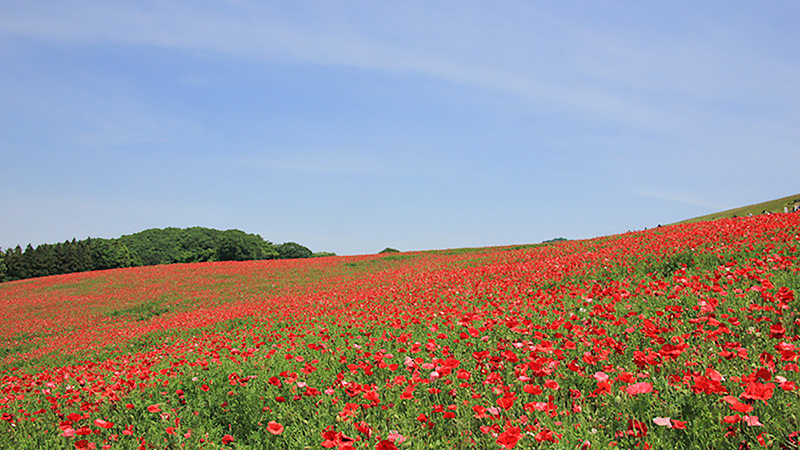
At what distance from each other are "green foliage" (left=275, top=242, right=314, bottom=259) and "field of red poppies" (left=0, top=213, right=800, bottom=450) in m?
58.7

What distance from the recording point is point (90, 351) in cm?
1348

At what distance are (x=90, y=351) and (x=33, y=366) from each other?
1594 millimetres

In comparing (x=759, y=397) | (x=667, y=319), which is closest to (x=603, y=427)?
(x=759, y=397)

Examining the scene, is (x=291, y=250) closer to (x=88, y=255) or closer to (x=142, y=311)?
(x=88, y=255)

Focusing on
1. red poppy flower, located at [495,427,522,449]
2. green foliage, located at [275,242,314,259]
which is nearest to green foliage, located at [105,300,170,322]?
red poppy flower, located at [495,427,522,449]

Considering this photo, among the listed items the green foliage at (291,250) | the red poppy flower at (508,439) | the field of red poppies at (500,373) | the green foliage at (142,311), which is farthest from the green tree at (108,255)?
the red poppy flower at (508,439)

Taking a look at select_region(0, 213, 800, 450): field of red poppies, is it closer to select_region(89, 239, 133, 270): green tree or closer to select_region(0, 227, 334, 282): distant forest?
select_region(0, 227, 334, 282): distant forest

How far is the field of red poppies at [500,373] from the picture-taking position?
3.10 m

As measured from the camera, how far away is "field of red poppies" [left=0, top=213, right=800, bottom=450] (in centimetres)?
310

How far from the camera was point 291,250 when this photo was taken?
7144 cm

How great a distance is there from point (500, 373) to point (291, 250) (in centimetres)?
6978

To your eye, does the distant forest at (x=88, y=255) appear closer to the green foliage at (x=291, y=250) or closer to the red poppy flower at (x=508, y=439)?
the green foliage at (x=291, y=250)

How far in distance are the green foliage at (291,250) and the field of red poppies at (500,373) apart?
58.7 meters

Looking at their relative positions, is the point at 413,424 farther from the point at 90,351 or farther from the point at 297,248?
the point at 297,248
